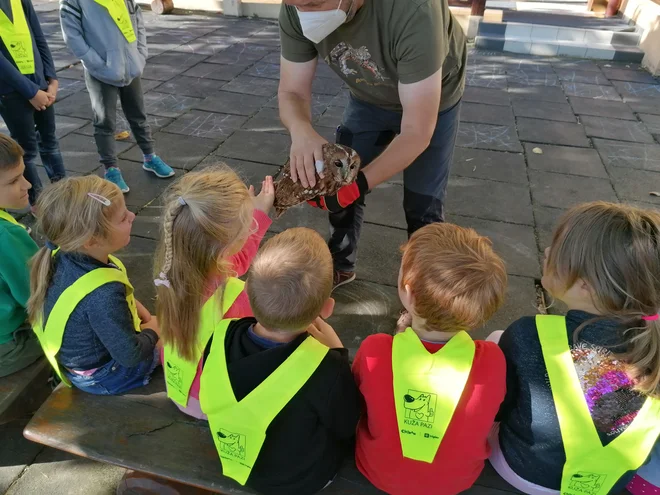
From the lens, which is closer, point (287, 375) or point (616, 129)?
point (287, 375)

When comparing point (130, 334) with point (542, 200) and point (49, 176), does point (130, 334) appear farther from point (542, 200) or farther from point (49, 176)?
point (542, 200)

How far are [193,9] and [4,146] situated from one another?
7.68m

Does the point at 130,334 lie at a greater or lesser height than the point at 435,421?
lesser

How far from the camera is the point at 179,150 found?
4211mm

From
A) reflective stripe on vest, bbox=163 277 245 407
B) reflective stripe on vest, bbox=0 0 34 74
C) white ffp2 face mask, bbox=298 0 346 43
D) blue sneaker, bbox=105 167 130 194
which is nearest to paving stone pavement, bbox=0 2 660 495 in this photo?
blue sneaker, bbox=105 167 130 194

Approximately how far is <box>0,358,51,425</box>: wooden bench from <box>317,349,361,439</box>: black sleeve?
4.06 ft

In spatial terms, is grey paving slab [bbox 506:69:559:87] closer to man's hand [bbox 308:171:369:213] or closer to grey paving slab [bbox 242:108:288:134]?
grey paving slab [bbox 242:108:288:134]

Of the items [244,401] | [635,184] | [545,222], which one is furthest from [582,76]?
[244,401]

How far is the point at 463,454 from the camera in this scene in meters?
1.36

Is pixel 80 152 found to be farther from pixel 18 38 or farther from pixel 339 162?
pixel 339 162

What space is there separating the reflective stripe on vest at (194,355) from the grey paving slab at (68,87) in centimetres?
453

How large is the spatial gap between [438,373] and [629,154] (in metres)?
3.96

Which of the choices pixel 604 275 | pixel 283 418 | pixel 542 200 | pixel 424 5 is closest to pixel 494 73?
pixel 542 200

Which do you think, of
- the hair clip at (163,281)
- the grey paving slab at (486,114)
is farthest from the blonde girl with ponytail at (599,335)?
the grey paving slab at (486,114)
